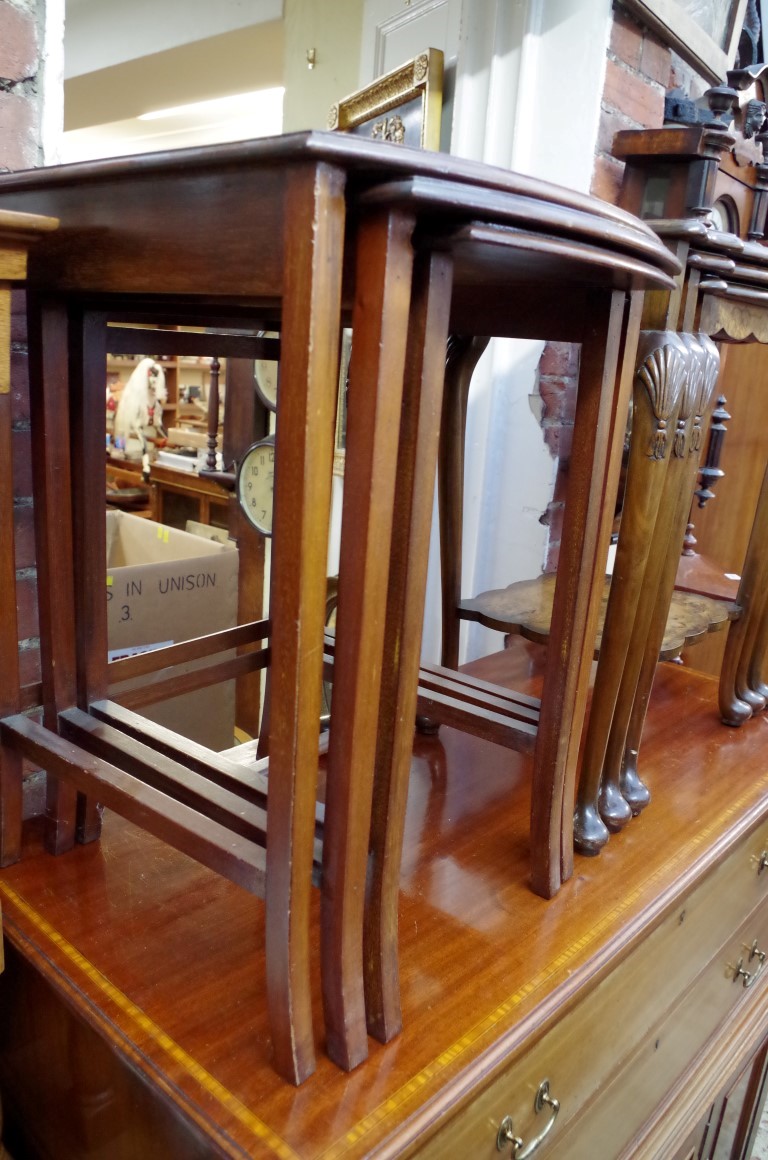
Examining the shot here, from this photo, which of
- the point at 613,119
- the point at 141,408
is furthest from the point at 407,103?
the point at 141,408

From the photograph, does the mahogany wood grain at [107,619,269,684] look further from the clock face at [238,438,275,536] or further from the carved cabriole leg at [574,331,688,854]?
the clock face at [238,438,275,536]

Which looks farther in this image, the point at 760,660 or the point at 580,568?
the point at 760,660

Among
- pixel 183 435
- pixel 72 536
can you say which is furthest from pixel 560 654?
pixel 183 435

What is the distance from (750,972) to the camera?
1.24 m

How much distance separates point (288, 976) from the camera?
1.88 ft

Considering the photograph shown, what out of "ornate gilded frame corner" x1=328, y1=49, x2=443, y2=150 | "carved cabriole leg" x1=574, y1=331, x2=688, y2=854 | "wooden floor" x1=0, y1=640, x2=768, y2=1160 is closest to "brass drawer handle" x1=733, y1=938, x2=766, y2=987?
"wooden floor" x1=0, y1=640, x2=768, y2=1160

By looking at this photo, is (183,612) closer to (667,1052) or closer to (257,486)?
(257,486)

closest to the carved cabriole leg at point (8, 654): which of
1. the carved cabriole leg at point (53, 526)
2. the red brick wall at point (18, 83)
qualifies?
the carved cabriole leg at point (53, 526)

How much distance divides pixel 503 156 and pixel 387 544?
1.31 meters

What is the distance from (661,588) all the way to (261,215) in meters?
0.64

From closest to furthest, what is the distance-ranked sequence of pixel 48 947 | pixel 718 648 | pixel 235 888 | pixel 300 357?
1. pixel 300 357
2. pixel 48 947
3. pixel 235 888
4. pixel 718 648

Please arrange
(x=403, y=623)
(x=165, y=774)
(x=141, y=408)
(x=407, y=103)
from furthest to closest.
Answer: (x=141, y=408)
(x=407, y=103)
(x=165, y=774)
(x=403, y=623)

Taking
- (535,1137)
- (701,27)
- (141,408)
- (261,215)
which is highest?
(701,27)

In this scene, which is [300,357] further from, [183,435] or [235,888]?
[183,435]
